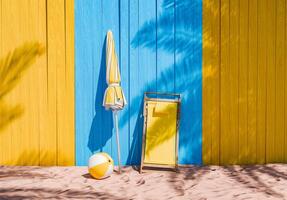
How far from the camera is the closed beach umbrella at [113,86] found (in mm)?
5336

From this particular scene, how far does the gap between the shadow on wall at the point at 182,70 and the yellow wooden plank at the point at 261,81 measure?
904 mm

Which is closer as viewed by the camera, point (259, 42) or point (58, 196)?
point (58, 196)

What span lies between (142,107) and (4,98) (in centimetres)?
196

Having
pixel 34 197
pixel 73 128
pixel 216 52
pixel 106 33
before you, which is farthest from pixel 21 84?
pixel 216 52

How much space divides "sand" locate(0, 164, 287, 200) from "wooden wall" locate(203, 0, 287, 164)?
0.29 meters

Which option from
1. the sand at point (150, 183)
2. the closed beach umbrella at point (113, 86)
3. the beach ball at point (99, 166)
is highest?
the closed beach umbrella at point (113, 86)

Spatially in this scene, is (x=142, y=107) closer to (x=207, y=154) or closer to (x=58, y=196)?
(x=207, y=154)

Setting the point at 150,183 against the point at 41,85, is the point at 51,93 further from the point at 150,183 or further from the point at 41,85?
the point at 150,183

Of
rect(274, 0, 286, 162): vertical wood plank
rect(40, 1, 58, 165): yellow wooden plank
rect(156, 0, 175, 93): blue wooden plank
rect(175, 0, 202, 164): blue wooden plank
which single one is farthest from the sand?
rect(156, 0, 175, 93): blue wooden plank

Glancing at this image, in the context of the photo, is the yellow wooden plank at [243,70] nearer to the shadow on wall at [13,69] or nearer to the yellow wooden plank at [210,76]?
the yellow wooden plank at [210,76]

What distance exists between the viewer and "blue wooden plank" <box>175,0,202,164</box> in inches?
229

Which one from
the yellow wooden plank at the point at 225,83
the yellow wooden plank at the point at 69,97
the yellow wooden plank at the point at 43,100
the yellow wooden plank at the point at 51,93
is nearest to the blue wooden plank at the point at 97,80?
the yellow wooden plank at the point at 69,97

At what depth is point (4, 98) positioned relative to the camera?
5.69m

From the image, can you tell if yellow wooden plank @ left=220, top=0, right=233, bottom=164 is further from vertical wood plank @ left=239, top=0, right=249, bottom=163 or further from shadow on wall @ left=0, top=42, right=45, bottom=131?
shadow on wall @ left=0, top=42, right=45, bottom=131
